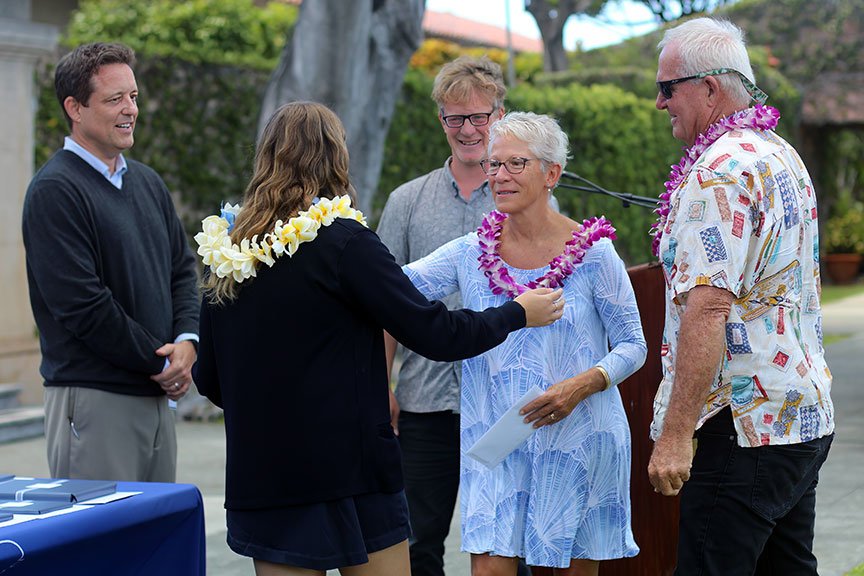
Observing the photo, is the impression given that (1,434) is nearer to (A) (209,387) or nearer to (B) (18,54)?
(B) (18,54)

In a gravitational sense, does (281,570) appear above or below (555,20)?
below

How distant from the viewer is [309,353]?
303 cm

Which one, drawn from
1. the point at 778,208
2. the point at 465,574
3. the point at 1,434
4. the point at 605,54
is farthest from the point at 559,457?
the point at 605,54

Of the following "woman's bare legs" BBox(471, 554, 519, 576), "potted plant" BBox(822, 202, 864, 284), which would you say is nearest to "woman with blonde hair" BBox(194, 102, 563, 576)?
"woman's bare legs" BBox(471, 554, 519, 576)

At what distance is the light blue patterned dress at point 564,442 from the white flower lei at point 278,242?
0.81 meters

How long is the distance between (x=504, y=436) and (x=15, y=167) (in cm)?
696

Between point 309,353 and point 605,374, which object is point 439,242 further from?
point 309,353

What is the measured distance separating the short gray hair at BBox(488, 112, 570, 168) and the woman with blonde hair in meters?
0.72

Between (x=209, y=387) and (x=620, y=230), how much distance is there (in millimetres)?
14135

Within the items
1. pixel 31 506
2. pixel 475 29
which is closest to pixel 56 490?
pixel 31 506

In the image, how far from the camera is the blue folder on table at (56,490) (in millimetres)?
3035

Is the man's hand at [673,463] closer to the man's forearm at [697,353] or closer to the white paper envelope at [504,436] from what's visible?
the man's forearm at [697,353]

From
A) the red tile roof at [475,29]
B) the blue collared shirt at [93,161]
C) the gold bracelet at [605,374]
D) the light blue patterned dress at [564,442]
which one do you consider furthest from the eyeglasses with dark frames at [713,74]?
the red tile roof at [475,29]

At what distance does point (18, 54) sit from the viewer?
9.39m
